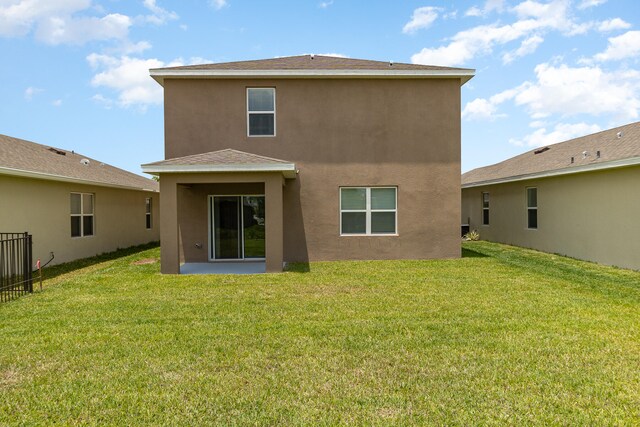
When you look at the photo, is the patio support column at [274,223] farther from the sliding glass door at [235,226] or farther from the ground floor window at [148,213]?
the ground floor window at [148,213]

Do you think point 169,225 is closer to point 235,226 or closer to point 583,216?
point 235,226

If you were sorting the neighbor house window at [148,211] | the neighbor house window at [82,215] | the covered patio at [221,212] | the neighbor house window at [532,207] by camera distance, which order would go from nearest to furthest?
the covered patio at [221,212], the neighbor house window at [82,215], the neighbor house window at [532,207], the neighbor house window at [148,211]

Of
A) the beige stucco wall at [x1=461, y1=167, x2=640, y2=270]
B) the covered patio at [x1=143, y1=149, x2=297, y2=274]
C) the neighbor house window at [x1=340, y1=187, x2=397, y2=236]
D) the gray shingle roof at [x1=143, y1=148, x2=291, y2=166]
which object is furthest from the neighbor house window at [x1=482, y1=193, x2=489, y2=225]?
the gray shingle roof at [x1=143, y1=148, x2=291, y2=166]

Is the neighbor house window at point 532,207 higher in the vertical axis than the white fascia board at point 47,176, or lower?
lower

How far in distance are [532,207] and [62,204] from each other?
17.8 meters

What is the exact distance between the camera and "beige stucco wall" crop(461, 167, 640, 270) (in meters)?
12.0

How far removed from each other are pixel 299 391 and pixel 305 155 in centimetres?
1031

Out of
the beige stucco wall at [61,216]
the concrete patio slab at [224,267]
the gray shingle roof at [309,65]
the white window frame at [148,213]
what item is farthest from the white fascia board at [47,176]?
the white window frame at [148,213]

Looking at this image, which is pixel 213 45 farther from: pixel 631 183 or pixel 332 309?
pixel 631 183

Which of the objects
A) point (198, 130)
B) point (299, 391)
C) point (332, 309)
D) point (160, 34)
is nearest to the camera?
point (299, 391)

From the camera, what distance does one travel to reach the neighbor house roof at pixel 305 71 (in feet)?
44.0

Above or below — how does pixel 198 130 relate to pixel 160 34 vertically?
below

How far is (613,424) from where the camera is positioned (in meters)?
3.64

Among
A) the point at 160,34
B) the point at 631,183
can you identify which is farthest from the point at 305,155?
the point at 631,183
